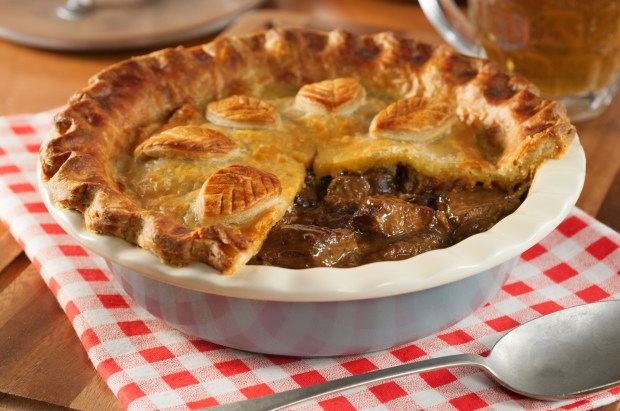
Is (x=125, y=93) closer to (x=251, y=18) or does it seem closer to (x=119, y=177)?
(x=119, y=177)

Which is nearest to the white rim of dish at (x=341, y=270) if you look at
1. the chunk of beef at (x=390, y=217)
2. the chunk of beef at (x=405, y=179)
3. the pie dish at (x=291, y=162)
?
the pie dish at (x=291, y=162)

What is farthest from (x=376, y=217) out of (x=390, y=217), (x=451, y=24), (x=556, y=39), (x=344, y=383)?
(x=451, y=24)

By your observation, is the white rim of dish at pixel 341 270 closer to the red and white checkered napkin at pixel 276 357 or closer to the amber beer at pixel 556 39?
the red and white checkered napkin at pixel 276 357

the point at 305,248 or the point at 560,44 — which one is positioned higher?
the point at 560,44

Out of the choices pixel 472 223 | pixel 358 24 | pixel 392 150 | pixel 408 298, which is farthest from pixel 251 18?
pixel 408 298

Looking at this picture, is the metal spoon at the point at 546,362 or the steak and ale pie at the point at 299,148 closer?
the metal spoon at the point at 546,362

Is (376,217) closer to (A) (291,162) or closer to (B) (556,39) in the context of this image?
(A) (291,162)

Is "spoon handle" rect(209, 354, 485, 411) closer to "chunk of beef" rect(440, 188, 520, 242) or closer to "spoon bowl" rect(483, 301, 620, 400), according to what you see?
"spoon bowl" rect(483, 301, 620, 400)
